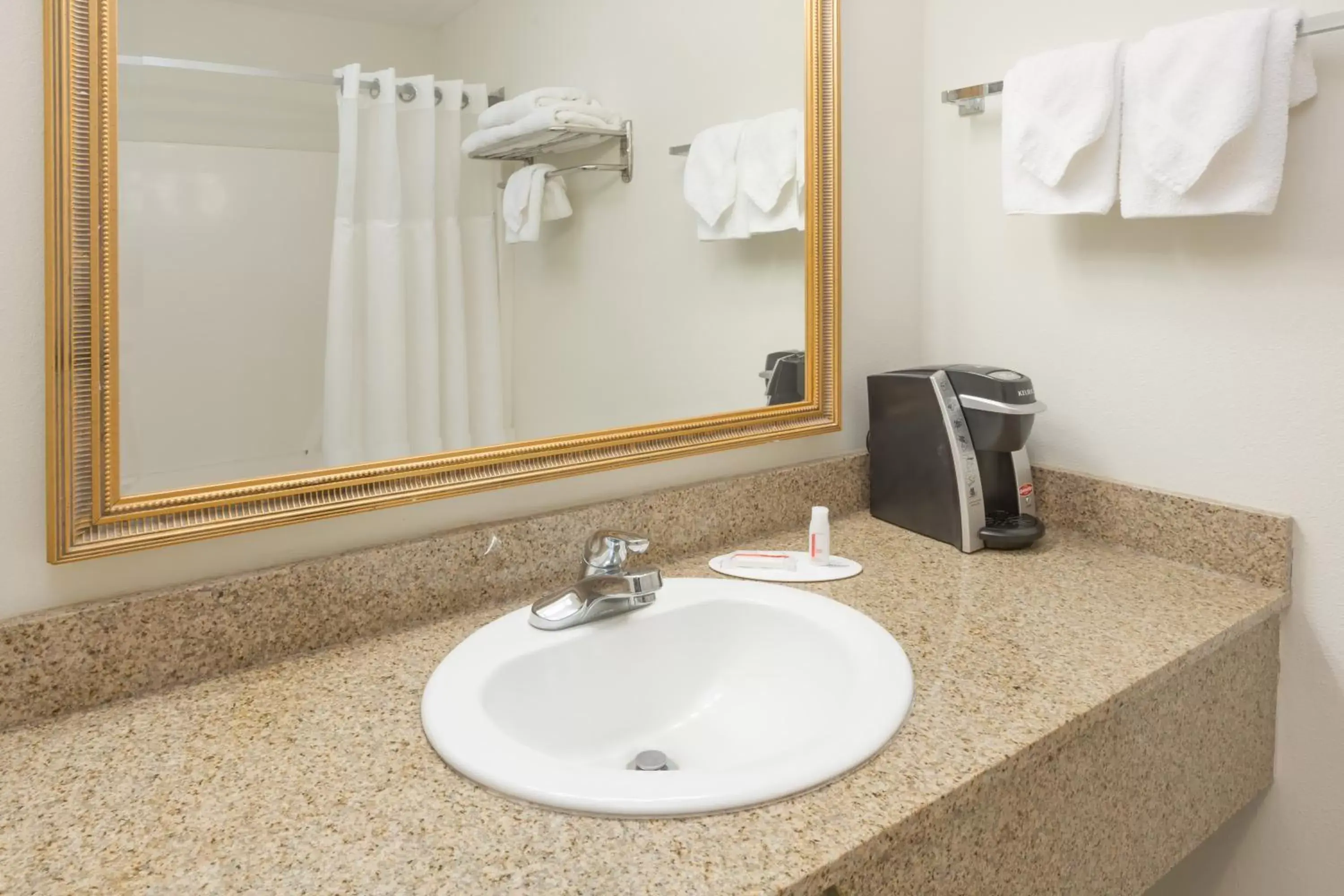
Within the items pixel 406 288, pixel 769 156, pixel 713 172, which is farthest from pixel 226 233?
pixel 769 156

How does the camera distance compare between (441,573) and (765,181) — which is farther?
(765,181)

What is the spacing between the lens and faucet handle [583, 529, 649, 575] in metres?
1.07

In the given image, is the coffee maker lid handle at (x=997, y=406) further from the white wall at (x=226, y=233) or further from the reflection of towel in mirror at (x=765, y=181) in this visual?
the white wall at (x=226, y=233)

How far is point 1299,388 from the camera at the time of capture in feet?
3.61

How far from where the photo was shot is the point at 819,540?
121cm

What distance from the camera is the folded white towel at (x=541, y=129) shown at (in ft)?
3.36

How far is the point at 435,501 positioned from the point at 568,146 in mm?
466

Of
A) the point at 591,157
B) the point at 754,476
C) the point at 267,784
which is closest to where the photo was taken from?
the point at 267,784

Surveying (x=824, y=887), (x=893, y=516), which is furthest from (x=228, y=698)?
(x=893, y=516)

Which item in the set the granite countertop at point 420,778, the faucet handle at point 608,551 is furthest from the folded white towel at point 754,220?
the granite countertop at point 420,778

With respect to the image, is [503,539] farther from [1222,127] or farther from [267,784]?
[1222,127]

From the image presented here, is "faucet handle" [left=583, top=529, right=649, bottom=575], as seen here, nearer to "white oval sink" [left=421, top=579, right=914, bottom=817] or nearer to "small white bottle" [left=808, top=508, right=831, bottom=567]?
"white oval sink" [left=421, top=579, right=914, bottom=817]

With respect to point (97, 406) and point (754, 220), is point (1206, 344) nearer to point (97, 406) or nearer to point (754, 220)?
point (754, 220)

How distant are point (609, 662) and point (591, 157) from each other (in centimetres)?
63
